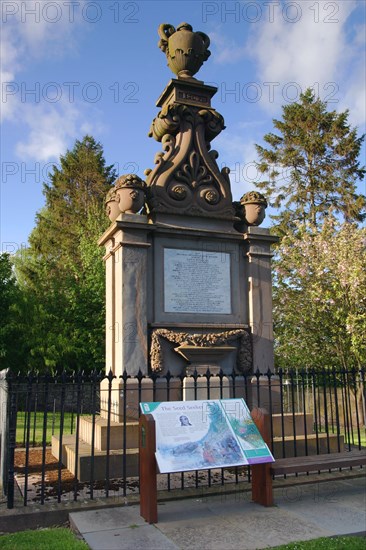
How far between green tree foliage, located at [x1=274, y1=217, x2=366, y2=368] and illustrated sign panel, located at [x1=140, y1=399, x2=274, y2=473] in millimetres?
13153

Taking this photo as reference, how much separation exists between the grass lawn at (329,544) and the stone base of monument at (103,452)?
3.19 m

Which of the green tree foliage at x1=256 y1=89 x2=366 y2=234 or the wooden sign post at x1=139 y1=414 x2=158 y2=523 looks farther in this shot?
the green tree foliage at x1=256 y1=89 x2=366 y2=234

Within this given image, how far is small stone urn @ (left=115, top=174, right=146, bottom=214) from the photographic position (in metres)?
9.16

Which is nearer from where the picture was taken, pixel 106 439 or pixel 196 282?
pixel 106 439

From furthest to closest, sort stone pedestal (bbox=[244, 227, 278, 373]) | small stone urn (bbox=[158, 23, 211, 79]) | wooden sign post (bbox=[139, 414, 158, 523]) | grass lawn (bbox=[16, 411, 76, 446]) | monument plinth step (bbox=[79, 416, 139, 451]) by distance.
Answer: small stone urn (bbox=[158, 23, 211, 79]) → grass lawn (bbox=[16, 411, 76, 446]) → stone pedestal (bbox=[244, 227, 278, 373]) → monument plinth step (bbox=[79, 416, 139, 451]) → wooden sign post (bbox=[139, 414, 158, 523])

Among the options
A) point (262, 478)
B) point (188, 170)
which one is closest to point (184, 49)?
point (188, 170)

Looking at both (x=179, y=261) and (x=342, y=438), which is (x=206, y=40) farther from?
(x=342, y=438)

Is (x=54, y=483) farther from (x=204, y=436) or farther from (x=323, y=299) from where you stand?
(x=323, y=299)

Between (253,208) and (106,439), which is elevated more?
(253,208)

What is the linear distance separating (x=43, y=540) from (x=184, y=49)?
9540 millimetres

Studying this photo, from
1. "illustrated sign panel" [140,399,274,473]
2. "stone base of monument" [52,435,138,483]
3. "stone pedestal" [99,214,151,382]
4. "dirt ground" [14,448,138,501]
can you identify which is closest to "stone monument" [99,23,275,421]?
"stone pedestal" [99,214,151,382]

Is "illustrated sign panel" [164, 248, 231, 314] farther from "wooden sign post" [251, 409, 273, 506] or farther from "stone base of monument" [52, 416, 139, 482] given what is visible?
"wooden sign post" [251, 409, 273, 506]

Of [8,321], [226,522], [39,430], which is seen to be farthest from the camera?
[8,321]

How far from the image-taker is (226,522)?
18.0 feet
